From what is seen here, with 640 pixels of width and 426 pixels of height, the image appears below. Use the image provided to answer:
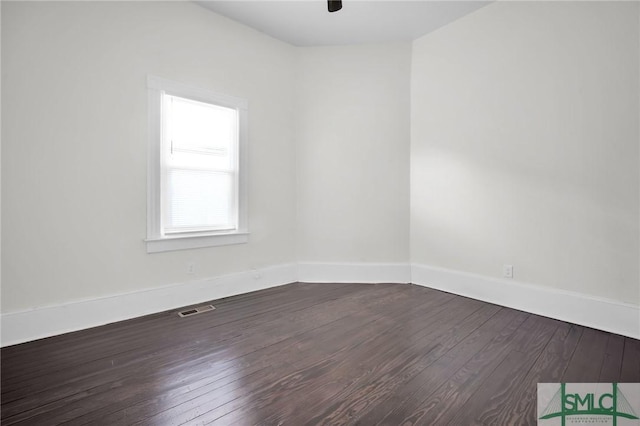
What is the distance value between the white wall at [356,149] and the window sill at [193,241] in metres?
1.01

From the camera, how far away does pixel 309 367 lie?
1.97 metres

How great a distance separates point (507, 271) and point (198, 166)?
3.31 meters

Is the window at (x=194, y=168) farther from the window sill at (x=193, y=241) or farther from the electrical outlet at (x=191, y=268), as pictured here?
the electrical outlet at (x=191, y=268)

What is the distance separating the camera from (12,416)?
151cm

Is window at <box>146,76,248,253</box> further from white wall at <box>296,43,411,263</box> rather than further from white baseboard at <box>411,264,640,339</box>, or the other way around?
white baseboard at <box>411,264,640,339</box>

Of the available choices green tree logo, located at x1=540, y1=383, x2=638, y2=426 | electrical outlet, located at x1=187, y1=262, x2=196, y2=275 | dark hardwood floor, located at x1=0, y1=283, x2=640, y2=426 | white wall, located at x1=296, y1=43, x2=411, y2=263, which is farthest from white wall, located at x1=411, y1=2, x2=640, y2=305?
electrical outlet, located at x1=187, y1=262, x2=196, y2=275

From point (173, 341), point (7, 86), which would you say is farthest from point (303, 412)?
point (7, 86)

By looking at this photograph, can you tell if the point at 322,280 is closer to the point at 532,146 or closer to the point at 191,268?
the point at 191,268

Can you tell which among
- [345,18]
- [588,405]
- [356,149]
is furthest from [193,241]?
[588,405]

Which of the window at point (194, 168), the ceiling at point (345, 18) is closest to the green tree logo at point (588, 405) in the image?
the window at point (194, 168)

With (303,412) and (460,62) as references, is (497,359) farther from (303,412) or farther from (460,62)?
(460,62)

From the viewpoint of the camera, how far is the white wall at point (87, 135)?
2.30 metres

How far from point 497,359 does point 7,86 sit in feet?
12.7

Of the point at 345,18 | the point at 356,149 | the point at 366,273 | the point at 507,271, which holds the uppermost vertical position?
the point at 345,18
